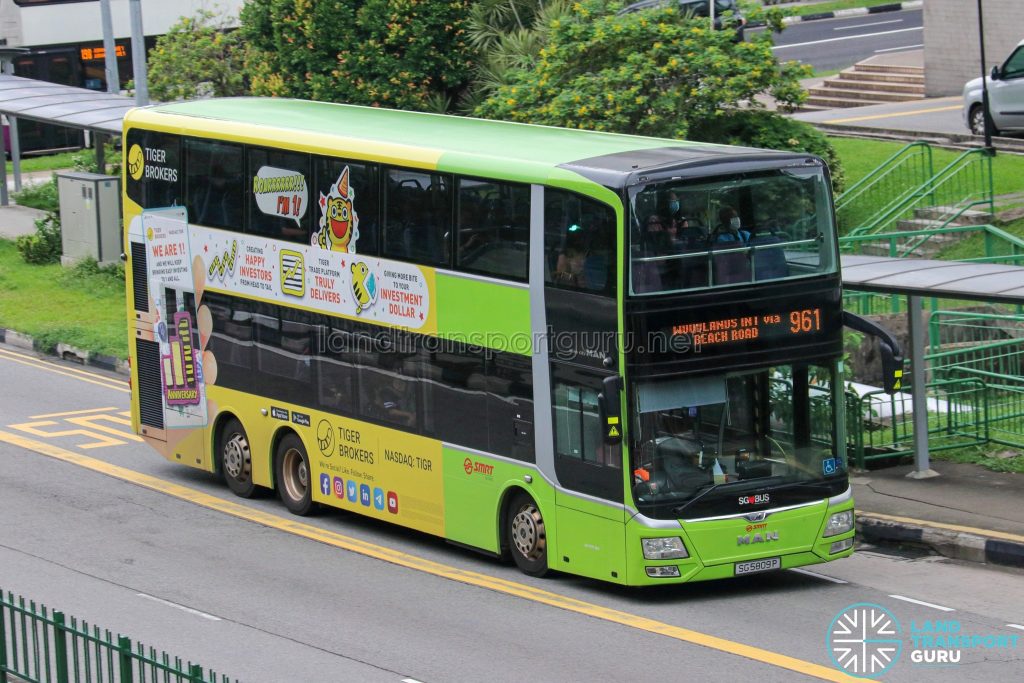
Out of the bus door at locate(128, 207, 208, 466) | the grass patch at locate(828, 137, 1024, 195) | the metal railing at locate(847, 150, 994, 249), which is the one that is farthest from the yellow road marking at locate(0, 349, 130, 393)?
the grass patch at locate(828, 137, 1024, 195)

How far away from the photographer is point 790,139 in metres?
24.2

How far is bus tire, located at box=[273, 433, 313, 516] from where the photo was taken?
683 inches

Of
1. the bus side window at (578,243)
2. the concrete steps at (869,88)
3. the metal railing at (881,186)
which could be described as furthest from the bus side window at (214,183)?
the concrete steps at (869,88)

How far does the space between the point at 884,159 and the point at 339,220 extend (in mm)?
16477

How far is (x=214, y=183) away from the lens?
58.3ft

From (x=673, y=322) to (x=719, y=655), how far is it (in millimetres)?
2764

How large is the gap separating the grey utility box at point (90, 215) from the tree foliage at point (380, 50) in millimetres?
3882

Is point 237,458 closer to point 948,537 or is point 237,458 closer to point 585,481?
point 585,481

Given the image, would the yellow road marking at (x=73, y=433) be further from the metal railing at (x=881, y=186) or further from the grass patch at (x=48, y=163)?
the grass patch at (x=48, y=163)

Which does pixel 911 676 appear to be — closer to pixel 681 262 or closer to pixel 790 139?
pixel 681 262

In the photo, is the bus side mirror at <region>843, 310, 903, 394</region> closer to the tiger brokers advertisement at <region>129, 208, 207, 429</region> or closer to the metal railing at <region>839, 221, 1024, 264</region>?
the tiger brokers advertisement at <region>129, 208, 207, 429</region>

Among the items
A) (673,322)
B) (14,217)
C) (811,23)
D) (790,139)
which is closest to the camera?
(673,322)

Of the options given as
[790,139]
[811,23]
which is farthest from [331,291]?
[811,23]

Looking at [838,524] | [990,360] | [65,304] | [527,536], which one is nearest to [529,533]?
[527,536]
